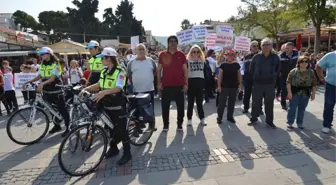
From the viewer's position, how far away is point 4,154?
4707 mm

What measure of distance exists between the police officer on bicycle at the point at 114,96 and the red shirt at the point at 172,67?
1518 mm

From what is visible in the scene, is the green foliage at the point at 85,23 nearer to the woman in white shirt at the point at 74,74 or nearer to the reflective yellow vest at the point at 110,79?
the woman in white shirt at the point at 74,74

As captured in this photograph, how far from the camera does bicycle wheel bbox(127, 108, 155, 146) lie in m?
4.68

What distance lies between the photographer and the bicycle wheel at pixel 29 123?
196 inches

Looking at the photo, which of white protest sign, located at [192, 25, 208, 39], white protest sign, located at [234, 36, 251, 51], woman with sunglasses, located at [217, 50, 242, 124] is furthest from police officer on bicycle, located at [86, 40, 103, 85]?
white protest sign, located at [234, 36, 251, 51]

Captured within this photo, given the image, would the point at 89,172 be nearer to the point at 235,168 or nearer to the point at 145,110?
the point at 145,110

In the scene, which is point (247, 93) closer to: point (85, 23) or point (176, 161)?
point (176, 161)

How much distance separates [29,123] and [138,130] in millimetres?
2134

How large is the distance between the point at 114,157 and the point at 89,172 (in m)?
0.61

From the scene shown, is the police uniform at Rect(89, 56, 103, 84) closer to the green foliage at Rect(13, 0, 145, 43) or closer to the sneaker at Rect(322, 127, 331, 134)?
the sneaker at Rect(322, 127, 331, 134)

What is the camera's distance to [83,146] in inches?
159

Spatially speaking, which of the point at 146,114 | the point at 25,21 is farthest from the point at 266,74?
the point at 25,21

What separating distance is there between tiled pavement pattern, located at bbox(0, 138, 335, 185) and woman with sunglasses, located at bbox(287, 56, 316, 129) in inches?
33.6

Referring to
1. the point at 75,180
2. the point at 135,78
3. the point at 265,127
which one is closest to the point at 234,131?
the point at 265,127
